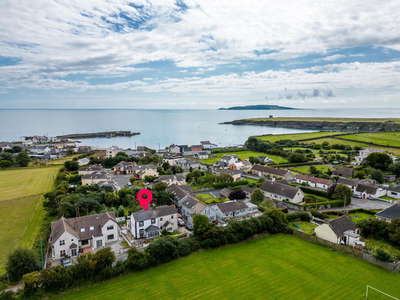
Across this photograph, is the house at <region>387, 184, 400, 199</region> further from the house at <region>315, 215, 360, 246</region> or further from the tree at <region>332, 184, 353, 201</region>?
the house at <region>315, 215, 360, 246</region>

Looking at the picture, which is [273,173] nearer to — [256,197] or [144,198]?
[256,197]

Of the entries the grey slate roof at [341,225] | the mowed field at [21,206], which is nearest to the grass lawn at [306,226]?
the grey slate roof at [341,225]

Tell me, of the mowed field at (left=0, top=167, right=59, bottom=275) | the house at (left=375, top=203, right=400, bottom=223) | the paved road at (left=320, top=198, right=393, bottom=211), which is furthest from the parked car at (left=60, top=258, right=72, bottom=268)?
the house at (left=375, top=203, right=400, bottom=223)

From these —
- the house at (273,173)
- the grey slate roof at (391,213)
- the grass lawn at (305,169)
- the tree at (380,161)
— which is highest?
the tree at (380,161)

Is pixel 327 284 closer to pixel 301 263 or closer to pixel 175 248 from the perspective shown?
pixel 301 263

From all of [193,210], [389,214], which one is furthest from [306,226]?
[193,210]

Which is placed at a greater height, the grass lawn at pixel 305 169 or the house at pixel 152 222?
the house at pixel 152 222

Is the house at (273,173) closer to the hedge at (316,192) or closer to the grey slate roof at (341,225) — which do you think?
the hedge at (316,192)
